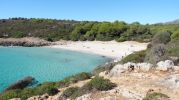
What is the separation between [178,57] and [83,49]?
154ft

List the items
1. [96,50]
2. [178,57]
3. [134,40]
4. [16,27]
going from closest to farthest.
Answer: [178,57] < [96,50] < [134,40] < [16,27]

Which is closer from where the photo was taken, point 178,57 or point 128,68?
point 128,68

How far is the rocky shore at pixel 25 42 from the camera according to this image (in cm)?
8412

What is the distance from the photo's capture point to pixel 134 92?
51.9ft

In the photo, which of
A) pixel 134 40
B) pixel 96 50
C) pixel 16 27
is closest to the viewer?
pixel 96 50

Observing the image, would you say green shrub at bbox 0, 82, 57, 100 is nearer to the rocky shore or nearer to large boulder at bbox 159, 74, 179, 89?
large boulder at bbox 159, 74, 179, 89

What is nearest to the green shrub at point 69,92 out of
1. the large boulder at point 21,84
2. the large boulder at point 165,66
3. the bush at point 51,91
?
the bush at point 51,91

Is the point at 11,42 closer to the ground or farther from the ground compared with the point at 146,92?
closer to the ground

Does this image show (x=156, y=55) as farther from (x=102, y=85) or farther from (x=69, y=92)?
(x=69, y=92)

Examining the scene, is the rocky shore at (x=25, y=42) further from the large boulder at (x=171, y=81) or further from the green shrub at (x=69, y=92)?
the large boulder at (x=171, y=81)

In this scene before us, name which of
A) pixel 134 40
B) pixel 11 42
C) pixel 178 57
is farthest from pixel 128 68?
pixel 11 42

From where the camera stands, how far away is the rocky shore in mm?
84125

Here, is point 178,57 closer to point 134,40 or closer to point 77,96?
point 77,96

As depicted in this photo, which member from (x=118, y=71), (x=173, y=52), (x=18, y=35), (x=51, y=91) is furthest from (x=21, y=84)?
(x=18, y=35)
